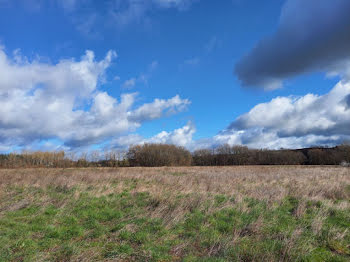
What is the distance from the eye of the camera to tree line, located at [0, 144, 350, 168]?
162ft

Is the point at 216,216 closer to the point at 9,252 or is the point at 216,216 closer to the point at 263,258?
the point at 263,258

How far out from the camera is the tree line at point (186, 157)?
162ft

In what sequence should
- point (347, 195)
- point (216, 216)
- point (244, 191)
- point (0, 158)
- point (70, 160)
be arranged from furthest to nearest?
point (70, 160)
point (0, 158)
point (244, 191)
point (347, 195)
point (216, 216)

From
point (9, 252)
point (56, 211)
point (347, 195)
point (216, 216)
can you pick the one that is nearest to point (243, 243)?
point (216, 216)

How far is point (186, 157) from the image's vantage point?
65.7 metres

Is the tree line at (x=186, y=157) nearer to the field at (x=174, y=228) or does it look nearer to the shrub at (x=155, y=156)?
the shrub at (x=155, y=156)

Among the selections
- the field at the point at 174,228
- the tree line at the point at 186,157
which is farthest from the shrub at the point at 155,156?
the field at the point at 174,228

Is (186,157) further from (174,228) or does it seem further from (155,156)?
(174,228)

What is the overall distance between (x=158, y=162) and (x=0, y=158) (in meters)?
34.6

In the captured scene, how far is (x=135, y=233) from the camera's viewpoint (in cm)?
614

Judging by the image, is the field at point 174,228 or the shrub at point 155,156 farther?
the shrub at point 155,156

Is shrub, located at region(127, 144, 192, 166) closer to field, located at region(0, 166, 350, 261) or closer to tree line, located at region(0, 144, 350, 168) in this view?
tree line, located at region(0, 144, 350, 168)

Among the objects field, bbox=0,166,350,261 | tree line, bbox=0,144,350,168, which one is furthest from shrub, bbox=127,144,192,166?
field, bbox=0,166,350,261

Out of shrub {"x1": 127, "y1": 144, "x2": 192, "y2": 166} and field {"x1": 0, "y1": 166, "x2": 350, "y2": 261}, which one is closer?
field {"x1": 0, "y1": 166, "x2": 350, "y2": 261}
